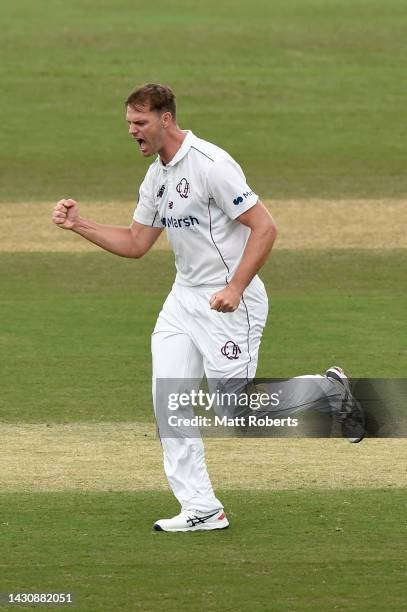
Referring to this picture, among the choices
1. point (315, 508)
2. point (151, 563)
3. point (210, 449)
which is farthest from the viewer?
point (210, 449)

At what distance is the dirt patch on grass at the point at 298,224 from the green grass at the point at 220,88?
0.87m

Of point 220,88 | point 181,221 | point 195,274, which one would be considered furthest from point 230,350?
point 220,88

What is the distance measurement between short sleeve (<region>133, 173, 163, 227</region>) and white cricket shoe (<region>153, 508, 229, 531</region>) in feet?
4.60

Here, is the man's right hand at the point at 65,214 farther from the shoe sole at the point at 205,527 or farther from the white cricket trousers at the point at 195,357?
the shoe sole at the point at 205,527

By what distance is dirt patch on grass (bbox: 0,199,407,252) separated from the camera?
21000 mm

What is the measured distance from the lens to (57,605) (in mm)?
6922

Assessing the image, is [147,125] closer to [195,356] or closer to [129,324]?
[195,356]

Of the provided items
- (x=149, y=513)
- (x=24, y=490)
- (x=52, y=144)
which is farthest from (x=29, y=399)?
(x=52, y=144)

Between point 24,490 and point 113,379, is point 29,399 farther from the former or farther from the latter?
point 24,490

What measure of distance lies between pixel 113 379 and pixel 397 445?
3078 millimetres

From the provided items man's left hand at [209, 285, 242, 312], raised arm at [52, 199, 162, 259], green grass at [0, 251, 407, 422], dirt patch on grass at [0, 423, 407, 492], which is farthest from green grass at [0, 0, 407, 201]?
man's left hand at [209, 285, 242, 312]

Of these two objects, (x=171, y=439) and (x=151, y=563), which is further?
(x=171, y=439)

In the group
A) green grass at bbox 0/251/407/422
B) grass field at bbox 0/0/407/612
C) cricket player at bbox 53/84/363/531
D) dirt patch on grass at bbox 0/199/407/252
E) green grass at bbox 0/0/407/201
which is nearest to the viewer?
grass field at bbox 0/0/407/612

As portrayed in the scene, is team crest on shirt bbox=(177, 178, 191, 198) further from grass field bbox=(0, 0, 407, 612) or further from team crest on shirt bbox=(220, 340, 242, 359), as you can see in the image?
grass field bbox=(0, 0, 407, 612)
